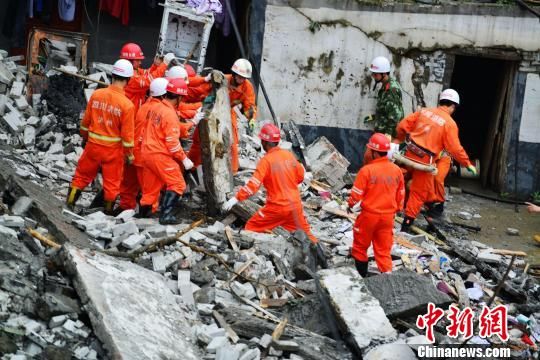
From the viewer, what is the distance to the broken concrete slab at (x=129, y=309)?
5.90 m

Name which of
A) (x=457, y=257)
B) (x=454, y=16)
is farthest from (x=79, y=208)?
(x=454, y=16)

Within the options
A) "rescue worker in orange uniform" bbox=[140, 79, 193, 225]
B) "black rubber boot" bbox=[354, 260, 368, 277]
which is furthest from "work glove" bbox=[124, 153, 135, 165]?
"black rubber boot" bbox=[354, 260, 368, 277]

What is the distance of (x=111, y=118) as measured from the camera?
931cm

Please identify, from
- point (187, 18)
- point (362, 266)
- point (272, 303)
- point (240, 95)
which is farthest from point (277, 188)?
point (187, 18)

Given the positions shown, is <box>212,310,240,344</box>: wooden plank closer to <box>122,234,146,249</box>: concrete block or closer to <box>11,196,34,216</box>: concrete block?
<box>122,234,146,249</box>: concrete block

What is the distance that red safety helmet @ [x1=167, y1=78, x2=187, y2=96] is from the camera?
9445mm

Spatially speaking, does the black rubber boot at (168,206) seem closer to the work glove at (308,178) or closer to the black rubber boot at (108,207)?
the black rubber boot at (108,207)

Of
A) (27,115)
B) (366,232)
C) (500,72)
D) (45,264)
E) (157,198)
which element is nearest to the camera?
(45,264)

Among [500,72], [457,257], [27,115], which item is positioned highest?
[500,72]

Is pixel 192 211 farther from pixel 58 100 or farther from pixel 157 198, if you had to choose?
pixel 58 100

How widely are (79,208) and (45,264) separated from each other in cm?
335

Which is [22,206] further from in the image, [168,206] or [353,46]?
[353,46]

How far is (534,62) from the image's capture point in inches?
557

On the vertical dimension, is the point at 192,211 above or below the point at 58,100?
below
